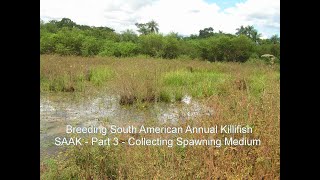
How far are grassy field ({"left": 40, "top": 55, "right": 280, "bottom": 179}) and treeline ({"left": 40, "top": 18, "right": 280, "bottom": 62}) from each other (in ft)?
0.48

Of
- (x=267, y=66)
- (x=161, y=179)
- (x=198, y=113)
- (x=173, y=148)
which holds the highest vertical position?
(x=267, y=66)

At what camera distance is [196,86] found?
18.7 ft

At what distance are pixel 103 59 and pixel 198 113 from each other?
197cm

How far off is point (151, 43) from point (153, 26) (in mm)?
748

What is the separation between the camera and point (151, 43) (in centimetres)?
580

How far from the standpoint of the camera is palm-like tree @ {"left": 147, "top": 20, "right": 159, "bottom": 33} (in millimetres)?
4980

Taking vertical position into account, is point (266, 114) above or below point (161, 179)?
above

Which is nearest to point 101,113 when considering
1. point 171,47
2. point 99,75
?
point 99,75

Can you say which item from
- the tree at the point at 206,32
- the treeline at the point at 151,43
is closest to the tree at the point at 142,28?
the treeline at the point at 151,43

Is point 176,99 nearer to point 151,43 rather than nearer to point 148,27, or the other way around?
point 151,43

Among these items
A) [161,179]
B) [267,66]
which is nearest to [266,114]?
[267,66]

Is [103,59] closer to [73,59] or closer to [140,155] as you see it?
[73,59]

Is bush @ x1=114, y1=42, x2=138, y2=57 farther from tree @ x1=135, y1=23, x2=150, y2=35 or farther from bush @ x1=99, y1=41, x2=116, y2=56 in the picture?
Result: tree @ x1=135, y1=23, x2=150, y2=35

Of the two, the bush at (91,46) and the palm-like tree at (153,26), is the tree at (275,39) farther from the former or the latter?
the bush at (91,46)
